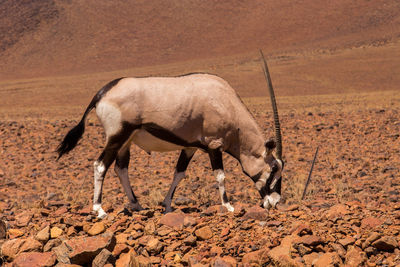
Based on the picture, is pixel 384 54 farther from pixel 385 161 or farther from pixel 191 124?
pixel 191 124

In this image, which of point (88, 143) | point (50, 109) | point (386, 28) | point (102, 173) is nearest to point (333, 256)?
point (102, 173)

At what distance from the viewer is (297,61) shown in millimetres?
46219

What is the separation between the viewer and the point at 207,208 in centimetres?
669

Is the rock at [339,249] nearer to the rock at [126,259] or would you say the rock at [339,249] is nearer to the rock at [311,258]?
the rock at [311,258]

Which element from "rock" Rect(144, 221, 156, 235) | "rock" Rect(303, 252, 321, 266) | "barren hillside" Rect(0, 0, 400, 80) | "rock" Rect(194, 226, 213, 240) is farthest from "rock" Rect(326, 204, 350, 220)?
"barren hillside" Rect(0, 0, 400, 80)

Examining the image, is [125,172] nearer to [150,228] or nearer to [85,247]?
[150,228]

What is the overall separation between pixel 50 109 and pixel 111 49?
39055 mm

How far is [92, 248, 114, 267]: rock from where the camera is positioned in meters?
4.74

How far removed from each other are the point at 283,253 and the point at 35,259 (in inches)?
92.0

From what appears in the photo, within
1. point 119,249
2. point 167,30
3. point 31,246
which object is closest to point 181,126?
point 119,249

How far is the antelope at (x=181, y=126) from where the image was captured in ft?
20.9

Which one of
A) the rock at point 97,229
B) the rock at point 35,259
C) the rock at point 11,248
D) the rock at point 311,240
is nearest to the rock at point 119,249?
the rock at point 97,229

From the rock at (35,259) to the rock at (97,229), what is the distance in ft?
1.75

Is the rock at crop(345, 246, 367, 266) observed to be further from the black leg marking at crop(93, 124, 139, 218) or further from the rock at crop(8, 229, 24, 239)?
the rock at crop(8, 229, 24, 239)
